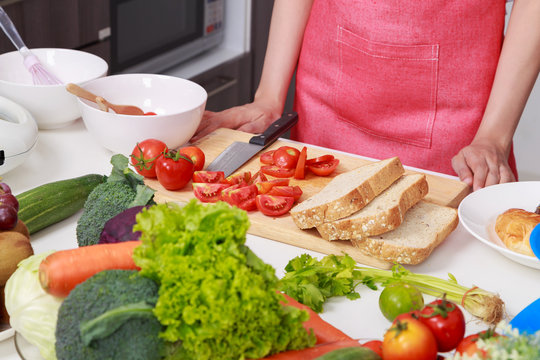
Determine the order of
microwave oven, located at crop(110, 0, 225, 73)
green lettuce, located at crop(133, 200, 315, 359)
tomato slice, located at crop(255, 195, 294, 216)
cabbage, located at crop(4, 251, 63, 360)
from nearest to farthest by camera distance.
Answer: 1. green lettuce, located at crop(133, 200, 315, 359)
2. cabbage, located at crop(4, 251, 63, 360)
3. tomato slice, located at crop(255, 195, 294, 216)
4. microwave oven, located at crop(110, 0, 225, 73)

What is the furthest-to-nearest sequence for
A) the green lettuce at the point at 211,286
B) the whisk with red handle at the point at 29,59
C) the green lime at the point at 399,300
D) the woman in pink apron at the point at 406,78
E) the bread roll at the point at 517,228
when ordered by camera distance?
the woman in pink apron at the point at 406,78, the whisk with red handle at the point at 29,59, the bread roll at the point at 517,228, the green lime at the point at 399,300, the green lettuce at the point at 211,286

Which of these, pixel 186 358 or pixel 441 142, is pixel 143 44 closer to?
pixel 441 142

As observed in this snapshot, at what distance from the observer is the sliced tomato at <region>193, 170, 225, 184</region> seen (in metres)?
1.46

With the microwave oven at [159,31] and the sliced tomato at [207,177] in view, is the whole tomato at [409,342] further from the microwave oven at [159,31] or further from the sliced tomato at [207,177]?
the microwave oven at [159,31]

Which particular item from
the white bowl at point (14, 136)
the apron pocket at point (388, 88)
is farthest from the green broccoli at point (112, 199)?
the apron pocket at point (388, 88)

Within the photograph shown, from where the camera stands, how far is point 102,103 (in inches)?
61.5

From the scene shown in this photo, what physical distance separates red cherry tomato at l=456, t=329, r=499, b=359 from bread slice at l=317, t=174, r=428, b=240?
470mm

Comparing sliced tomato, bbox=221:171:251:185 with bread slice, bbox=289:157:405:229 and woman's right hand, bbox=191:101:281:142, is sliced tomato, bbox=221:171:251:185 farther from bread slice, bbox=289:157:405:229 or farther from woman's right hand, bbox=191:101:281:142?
woman's right hand, bbox=191:101:281:142

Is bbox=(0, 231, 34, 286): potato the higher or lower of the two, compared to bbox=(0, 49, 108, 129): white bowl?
higher

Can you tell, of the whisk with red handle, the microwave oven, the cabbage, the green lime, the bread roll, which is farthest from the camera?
the microwave oven

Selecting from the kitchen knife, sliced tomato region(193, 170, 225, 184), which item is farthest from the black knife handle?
sliced tomato region(193, 170, 225, 184)

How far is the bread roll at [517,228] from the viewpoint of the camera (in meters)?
1.21

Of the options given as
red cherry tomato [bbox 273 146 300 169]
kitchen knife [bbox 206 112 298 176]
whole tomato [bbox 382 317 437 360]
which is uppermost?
whole tomato [bbox 382 317 437 360]

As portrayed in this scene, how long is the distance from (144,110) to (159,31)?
148 cm
